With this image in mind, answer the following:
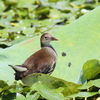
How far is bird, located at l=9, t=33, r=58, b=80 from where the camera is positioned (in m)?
2.49

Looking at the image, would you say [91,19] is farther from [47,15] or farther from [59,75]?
[47,15]

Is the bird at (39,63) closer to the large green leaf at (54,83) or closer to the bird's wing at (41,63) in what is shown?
the bird's wing at (41,63)

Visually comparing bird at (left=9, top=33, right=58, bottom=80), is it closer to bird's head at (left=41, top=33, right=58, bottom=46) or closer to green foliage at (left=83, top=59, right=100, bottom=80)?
bird's head at (left=41, top=33, right=58, bottom=46)

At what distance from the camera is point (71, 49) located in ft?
9.20

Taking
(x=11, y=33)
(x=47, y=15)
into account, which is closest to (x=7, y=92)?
(x=11, y=33)

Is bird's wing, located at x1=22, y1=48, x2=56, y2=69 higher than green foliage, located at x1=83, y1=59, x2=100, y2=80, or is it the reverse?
green foliage, located at x1=83, y1=59, x2=100, y2=80

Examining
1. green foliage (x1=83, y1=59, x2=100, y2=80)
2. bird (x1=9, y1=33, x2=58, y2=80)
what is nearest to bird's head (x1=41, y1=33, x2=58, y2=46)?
bird (x1=9, y1=33, x2=58, y2=80)

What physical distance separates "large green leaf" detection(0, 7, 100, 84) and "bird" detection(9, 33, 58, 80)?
0.05 meters

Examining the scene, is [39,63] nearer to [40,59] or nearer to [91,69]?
[40,59]

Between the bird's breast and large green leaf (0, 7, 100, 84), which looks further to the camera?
the bird's breast

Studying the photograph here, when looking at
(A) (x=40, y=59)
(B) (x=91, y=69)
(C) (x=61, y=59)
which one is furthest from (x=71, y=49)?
(B) (x=91, y=69)

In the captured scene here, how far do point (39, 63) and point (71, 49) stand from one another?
0.30m

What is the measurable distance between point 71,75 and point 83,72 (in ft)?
1.29

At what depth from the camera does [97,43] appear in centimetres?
274
